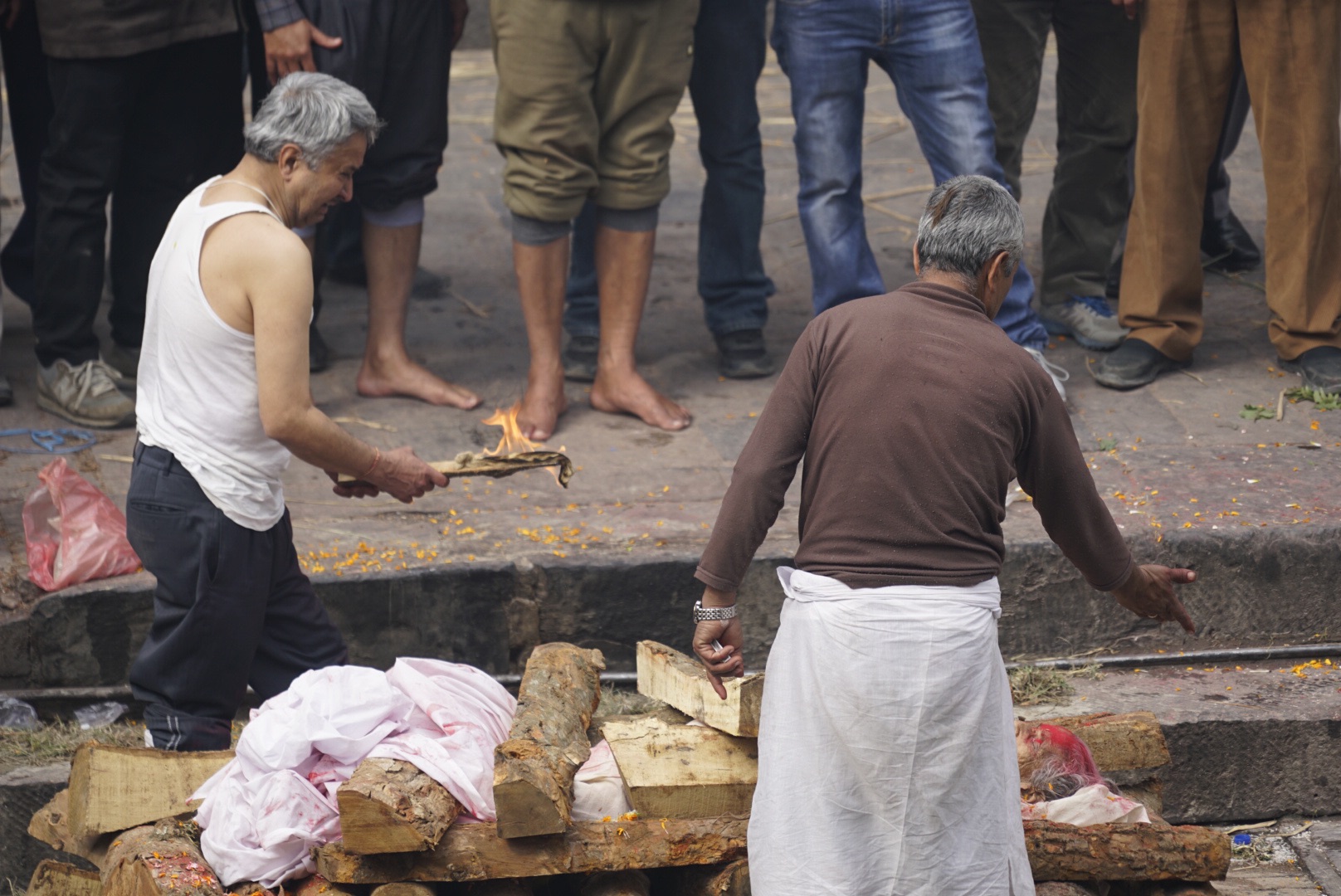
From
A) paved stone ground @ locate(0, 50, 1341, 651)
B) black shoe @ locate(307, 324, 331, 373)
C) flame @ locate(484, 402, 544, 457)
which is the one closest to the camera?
paved stone ground @ locate(0, 50, 1341, 651)

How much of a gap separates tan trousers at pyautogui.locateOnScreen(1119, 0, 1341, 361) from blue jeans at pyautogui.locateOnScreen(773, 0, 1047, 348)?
524 mm

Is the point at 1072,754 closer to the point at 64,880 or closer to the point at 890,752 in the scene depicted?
the point at 890,752

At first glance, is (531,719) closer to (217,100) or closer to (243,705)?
(243,705)

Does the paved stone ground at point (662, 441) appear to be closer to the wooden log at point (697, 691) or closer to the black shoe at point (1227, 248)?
the black shoe at point (1227, 248)

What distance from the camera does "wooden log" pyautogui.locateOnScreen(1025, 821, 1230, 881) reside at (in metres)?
3.29

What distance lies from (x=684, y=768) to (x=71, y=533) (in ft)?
7.01

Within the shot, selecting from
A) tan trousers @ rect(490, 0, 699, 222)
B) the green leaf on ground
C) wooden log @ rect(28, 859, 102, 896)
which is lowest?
wooden log @ rect(28, 859, 102, 896)

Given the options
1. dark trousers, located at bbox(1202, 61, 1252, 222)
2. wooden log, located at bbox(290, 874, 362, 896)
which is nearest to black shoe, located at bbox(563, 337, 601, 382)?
dark trousers, located at bbox(1202, 61, 1252, 222)

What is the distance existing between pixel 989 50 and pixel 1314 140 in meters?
1.35

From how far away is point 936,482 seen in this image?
2.85 m

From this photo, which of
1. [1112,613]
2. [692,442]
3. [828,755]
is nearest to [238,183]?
[828,755]

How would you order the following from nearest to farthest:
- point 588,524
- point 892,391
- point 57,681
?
point 892,391
point 57,681
point 588,524

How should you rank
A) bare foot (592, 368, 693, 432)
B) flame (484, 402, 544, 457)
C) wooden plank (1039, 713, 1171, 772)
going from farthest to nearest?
bare foot (592, 368, 693, 432)
flame (484, 402, 544, 457)
wooden plank (1039, 713, 1171, 772)

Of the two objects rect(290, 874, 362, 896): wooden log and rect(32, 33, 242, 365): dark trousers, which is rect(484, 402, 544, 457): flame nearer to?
rect(32, 33, 242, 365): dark trousers
